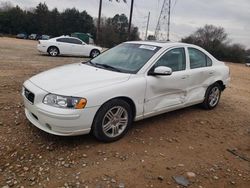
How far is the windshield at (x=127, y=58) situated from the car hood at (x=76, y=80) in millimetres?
244

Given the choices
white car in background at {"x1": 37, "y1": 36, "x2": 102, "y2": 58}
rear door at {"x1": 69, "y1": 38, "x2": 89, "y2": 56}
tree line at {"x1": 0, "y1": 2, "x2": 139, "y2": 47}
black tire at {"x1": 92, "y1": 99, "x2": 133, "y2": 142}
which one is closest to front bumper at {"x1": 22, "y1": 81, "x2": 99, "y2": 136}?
black tire at {"x1": 92, "y1": 99, "x2": 133, "y2": 142}

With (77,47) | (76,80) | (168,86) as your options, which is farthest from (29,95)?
(77,47)

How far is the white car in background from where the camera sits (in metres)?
17.0

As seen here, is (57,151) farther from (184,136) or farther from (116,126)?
(184,136)

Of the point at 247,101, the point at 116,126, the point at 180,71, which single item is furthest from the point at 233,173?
the point at 247,101

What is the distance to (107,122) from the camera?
13.7 feet

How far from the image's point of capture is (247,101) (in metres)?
7.92

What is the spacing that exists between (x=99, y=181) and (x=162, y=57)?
250 cm

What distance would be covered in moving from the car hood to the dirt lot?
80 centimetres

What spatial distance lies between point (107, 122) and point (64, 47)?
14028 mm

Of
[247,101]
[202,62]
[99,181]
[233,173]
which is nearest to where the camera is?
[99,181]

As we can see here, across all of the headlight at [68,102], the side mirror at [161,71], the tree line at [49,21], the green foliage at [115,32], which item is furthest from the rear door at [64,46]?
the tree line at [49,21]

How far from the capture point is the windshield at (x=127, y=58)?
15.5 ft

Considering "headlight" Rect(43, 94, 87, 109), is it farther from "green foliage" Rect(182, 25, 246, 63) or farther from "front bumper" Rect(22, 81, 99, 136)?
"green foliage" Rect(182, 25, 246, 63)
